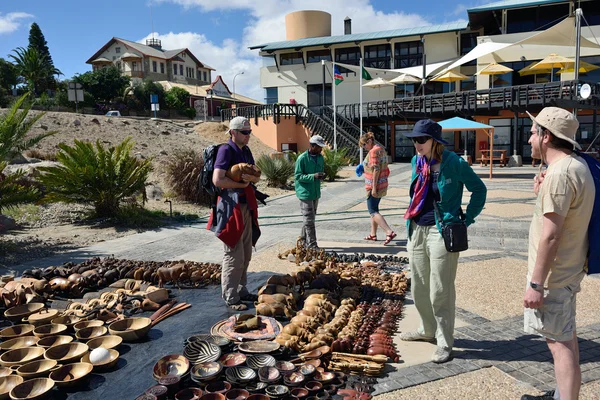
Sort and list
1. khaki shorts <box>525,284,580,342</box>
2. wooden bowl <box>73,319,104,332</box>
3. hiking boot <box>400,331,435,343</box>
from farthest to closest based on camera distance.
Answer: wooden bowl <box>73,319,104,332</box>, hiking boot <box>400,331,435,343</box>, khaki shorts <box>525,284,580,342</box>

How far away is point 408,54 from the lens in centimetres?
3384

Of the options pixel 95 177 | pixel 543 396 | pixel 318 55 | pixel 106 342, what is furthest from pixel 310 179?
pixel 318 55

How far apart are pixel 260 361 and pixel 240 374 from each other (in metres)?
0.22

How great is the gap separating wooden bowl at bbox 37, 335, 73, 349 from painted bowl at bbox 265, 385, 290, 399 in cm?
181

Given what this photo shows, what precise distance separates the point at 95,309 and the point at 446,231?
129 inches

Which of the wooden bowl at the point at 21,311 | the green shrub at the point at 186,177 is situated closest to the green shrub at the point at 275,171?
the green shrub at the point at 186,177

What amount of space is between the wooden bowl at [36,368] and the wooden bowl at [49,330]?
2.04 feet

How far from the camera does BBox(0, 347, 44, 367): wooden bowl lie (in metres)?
3.54

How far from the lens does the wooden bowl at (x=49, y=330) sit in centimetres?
401

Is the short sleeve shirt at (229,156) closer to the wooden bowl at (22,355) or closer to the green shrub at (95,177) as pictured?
the wooden bowl at (22,355)

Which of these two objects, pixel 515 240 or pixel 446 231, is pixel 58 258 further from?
pixel 515 240

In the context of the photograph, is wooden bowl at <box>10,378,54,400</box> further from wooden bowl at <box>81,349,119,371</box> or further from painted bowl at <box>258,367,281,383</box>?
painted bowl at <box>258,367,281,383</box>

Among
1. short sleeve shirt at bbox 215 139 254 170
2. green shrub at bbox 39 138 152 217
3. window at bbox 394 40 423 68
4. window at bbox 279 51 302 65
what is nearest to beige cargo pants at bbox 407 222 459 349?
short sleeve shirt at bbox 215 139 254 170

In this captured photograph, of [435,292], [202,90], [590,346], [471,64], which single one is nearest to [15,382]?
[435,292]
